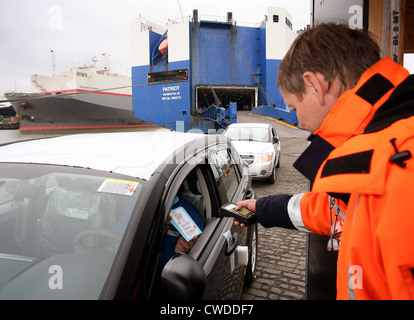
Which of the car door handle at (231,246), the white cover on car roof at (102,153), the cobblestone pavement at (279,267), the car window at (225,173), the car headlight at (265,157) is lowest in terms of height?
the cobblestone pavement at (279,267)

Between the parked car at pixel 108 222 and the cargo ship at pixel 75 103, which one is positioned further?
the cargo ship at pixel 75 103

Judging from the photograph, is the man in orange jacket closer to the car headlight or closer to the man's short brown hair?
the man's short brown hair

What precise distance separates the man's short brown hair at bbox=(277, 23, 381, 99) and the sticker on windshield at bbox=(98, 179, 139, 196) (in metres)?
0.87

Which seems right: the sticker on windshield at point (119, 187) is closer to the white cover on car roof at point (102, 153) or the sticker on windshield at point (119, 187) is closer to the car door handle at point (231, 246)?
the white cover on car roof at point (102, 153)

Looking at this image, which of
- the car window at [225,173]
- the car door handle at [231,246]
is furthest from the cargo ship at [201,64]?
the car door handle at [231,246]

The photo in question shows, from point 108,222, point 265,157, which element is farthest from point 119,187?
point 265,157

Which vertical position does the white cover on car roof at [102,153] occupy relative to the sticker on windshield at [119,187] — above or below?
above

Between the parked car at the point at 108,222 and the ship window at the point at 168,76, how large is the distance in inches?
684

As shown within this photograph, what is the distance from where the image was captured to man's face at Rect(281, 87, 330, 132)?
43.9 inches

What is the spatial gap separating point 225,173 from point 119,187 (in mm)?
1378

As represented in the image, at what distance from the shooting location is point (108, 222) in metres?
1.41

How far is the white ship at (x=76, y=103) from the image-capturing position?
25.2 meters

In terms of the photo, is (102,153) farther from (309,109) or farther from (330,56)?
(330,56)
